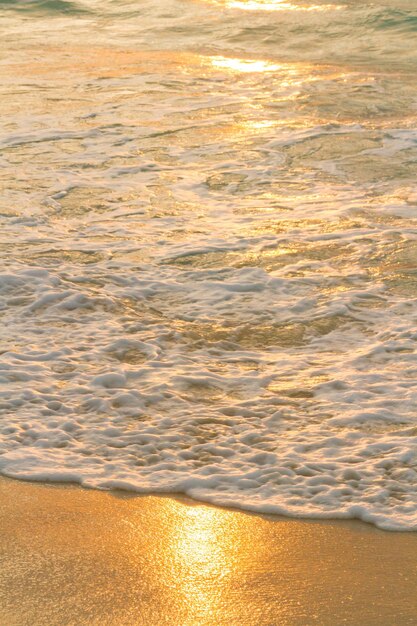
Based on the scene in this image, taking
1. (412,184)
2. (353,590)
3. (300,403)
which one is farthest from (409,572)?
(412,184)

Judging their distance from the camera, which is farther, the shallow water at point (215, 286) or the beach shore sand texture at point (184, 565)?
the shallow water at point (215, 286)

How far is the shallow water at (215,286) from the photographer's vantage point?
13.1 ft

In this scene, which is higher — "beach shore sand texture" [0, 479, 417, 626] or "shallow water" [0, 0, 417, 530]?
"beach shore sand texture" [0, 479, 417, 626]

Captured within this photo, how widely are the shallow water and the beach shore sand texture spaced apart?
0.54ft

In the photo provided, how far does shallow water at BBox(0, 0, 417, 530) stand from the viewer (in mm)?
3996

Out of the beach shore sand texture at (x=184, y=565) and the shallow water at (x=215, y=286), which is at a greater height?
the beach shore sand texture at (x=184, y=565)

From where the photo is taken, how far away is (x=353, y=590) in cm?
307

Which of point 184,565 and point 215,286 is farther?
point 215,286

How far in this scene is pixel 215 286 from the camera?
594cm

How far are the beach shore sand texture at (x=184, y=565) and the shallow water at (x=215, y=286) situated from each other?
0.17m

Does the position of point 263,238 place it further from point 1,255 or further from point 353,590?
point 353,590

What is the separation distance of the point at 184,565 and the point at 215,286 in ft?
9.64

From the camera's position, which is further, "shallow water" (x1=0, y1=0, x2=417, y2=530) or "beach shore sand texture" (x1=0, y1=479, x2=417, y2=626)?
"shallow water" (x1=0, y1=0, x2=417, y2=530)

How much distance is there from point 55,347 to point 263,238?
2.17m
